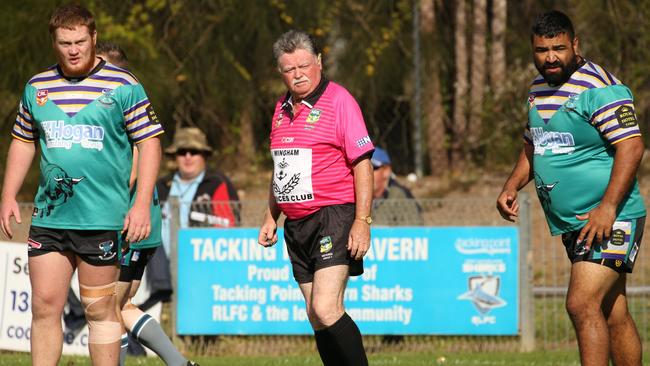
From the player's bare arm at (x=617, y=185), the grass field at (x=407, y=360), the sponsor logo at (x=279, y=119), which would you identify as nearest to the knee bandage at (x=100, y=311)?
the sponsor logo at (x=279, y=119)

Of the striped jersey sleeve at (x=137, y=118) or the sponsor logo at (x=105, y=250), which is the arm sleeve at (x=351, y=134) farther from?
the sponsor logo at (x=105, y=250)

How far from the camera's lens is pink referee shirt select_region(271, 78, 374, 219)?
20.4ft

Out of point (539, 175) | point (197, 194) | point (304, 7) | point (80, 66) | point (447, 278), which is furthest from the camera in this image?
point (304, 7)

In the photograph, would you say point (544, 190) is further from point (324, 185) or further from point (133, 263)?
point (133, 263)

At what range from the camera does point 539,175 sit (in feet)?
20.9

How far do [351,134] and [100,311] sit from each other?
155 centimetres

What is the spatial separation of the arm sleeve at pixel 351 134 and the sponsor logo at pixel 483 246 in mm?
4209

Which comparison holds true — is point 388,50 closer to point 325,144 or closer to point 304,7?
point 304,7

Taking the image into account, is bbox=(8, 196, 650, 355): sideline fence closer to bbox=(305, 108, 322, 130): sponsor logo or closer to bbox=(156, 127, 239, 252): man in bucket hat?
bbox=(156, 127, 239, 252): man in bucket hat

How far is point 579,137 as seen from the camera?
20.1 ft

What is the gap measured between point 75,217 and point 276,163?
3.62 ft

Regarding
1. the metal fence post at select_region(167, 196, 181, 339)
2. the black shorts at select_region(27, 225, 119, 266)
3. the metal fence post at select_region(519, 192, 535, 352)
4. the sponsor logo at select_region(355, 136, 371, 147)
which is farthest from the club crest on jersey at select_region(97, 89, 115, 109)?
the metal fence post at select_region(519, 192, 535, 352)

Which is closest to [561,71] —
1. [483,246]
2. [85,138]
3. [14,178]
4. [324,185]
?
[324,185]

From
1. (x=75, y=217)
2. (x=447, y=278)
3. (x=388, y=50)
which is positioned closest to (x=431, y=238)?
(x=447, y=278)
